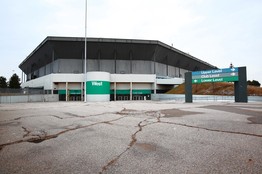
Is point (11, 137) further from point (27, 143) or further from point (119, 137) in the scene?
point (119, 137)

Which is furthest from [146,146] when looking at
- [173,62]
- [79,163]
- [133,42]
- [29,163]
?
[173,62]

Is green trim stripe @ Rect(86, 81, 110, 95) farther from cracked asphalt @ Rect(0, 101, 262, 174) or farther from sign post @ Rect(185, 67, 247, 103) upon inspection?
cracked asphalt @ Rect(0, 101, 262, 174)

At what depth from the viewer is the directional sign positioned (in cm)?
2030

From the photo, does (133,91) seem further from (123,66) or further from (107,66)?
(107,66)

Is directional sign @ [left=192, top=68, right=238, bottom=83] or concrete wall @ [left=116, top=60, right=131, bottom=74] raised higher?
concrete wall @ [left=116, top=60, right=131, bottom=74]

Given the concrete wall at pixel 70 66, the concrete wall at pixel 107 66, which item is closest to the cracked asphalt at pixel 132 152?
the concrete wall at pixel 107 66

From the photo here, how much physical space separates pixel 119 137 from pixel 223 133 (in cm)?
368

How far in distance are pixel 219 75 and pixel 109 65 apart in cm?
2920

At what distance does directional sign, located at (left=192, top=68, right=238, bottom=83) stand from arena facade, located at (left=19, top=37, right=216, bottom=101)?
15.7m

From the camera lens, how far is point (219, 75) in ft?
68.7

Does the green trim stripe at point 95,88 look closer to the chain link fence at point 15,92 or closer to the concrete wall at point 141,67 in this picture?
the chain link fence at point 15,92

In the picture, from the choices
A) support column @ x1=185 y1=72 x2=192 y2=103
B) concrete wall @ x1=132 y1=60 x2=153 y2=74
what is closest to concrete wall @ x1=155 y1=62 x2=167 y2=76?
concrete wall @ x1=132 y1=60 x2=153 y2=74

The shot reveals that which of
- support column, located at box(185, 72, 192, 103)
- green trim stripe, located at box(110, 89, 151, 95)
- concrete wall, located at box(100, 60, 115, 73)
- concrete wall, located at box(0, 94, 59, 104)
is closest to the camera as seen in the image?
support column, located at box(185, 72, 192, 103)

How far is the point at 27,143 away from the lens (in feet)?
14.3
